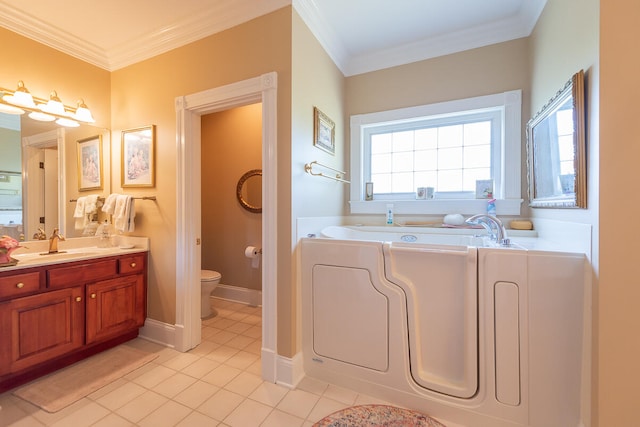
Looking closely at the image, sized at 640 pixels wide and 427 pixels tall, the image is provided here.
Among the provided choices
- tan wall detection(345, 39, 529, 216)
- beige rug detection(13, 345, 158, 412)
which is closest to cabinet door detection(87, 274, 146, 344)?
beige rug detection(13, 345, 158, 412)

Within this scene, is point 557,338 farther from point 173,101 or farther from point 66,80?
point 66,80

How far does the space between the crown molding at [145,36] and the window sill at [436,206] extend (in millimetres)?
1716

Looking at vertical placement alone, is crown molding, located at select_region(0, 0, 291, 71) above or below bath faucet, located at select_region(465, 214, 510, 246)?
above

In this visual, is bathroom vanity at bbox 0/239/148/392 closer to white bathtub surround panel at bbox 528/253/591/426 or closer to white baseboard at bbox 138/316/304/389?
white baseboard at bbox 138/316/304/389

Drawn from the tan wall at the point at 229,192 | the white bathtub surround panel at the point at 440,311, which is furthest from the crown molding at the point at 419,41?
the white bathtub surround panel at the point at 440,311

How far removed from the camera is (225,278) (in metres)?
3.16

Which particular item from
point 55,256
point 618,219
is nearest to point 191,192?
point 55,256

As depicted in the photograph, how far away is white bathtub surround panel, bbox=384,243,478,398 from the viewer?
4.23ft

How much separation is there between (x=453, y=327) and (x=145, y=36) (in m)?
3.12

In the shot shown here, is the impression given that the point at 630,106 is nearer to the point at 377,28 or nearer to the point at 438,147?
the point at 438,147

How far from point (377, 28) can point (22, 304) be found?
3.13 m

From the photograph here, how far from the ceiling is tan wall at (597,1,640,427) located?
102 centimetres

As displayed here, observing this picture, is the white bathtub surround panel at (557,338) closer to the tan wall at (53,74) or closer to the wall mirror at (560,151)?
the wall mirror at (560,151)

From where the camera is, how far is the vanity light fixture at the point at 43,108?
5.80 feet
